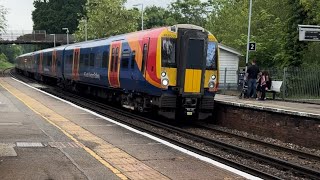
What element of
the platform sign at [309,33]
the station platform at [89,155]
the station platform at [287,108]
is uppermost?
the platform sign at [309,33]

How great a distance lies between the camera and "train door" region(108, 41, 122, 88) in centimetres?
1766

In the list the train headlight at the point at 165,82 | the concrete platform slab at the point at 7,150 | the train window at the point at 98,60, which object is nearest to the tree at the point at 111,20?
the train window at the point at 98,60

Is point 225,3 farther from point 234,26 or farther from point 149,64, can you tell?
point 149,64

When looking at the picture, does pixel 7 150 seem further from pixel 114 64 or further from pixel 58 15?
pixel 58 15

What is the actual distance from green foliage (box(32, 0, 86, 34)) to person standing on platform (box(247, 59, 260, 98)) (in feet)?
263

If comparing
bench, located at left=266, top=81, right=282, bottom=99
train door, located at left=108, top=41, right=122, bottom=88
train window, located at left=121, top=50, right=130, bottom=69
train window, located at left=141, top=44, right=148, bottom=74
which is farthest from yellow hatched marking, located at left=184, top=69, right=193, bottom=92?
bench, located at left=266, top=81, right=282, bottom=99

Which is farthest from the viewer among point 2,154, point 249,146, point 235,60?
point 235,60

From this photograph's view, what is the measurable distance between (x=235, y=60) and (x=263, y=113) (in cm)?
2078

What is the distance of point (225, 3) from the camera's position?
53594 mm

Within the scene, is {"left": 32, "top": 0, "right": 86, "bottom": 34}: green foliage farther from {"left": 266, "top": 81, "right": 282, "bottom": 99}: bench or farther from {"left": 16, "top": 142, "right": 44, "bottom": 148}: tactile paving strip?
{"left": 16, "top": 142, "right": 44, "bottom": 148}: tactile paving strip

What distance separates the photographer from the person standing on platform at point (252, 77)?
1933cm

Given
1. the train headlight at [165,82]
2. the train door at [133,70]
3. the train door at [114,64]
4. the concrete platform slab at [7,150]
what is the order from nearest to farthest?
the concrete platform slab at [7,150] → the train headlight at [165,82] → the train door at [133,70] → the train door at [114,64]

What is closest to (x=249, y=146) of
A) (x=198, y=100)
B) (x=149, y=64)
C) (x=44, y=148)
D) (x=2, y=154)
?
(x=198, y=100)

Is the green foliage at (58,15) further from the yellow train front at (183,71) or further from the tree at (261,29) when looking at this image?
the yellow train front at (183,71)
